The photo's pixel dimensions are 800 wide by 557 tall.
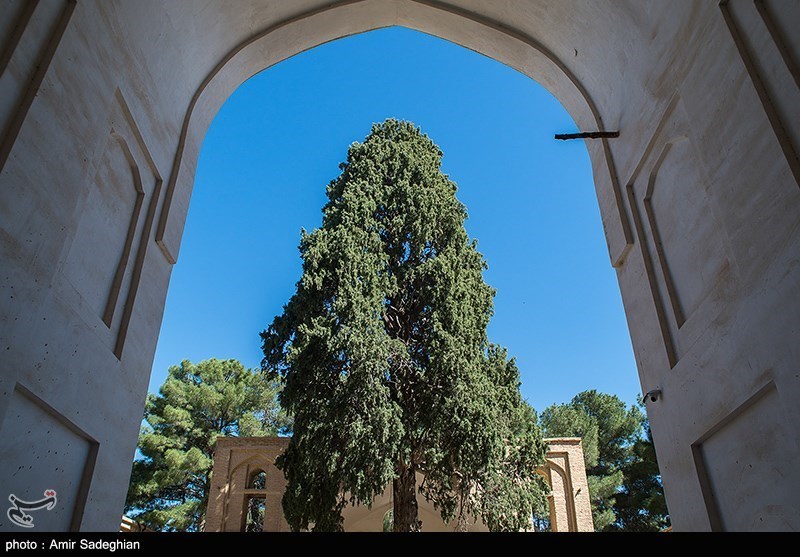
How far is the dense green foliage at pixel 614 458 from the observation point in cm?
2359

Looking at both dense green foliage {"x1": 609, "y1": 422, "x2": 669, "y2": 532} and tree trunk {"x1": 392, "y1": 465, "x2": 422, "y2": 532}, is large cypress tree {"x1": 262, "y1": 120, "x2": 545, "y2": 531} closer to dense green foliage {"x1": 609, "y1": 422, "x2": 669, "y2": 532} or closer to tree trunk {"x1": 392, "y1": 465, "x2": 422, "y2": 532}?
tree trunk {"x1": 392, "y1": 465, "x2": 422, "y2": 532}

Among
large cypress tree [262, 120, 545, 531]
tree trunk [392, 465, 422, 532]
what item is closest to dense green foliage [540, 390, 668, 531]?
large cypress tree [262, 120, 545, 531]

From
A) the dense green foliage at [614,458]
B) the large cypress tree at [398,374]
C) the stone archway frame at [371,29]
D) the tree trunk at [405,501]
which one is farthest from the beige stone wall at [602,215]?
the dense green foliage at [614,458]

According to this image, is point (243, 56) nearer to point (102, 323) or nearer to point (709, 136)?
point (102, 323)

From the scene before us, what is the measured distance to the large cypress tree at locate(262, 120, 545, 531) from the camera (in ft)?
39.8

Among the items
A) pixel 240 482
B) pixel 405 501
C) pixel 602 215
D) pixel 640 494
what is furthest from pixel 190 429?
pixel 602 215

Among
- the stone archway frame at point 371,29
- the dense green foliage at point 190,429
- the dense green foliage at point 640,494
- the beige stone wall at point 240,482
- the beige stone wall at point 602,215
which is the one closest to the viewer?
the beige stone wall at point 602,215

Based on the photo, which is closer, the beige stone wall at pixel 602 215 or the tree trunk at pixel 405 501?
the beige stone wall at pixel 602 215

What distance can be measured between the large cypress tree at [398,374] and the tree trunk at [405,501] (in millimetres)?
22

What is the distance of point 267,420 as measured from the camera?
2566 cm

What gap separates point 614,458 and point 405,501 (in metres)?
16.4

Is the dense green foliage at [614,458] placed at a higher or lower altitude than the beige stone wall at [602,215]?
higher

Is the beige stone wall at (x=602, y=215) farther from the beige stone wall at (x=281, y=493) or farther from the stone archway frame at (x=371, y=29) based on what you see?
the beige stone wall at (x=281, y=493)

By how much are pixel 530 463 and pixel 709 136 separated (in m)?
11.4
